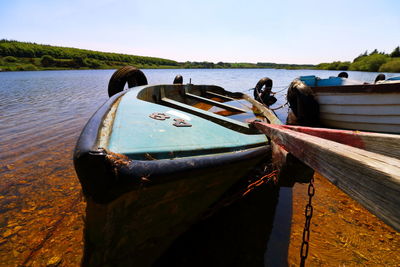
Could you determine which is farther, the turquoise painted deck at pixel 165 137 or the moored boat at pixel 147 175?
the turquoise painted deck at pixel 165 137

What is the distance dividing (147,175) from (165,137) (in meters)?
0.57

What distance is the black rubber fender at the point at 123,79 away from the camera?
6.99 meters

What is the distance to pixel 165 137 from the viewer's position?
211 cm

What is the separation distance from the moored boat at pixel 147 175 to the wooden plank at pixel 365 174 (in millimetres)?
1073

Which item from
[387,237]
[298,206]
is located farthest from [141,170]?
[387,237]

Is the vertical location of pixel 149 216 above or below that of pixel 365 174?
below

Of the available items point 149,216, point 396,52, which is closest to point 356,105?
point 149,216

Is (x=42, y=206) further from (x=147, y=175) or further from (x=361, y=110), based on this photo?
(x=361, y=110)

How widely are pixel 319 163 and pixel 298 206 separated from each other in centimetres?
315

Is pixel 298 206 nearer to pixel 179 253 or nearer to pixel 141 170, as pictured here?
pixel 179 253

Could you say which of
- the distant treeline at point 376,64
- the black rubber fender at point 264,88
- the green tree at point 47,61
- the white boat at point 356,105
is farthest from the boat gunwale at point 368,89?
the green tree at point 47,61

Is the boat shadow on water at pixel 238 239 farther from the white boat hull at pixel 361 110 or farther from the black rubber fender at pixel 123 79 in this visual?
the black rubber fender at pixel 123 79

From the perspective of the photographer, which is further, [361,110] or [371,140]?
[361,110]

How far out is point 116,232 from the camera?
5.74 feet
